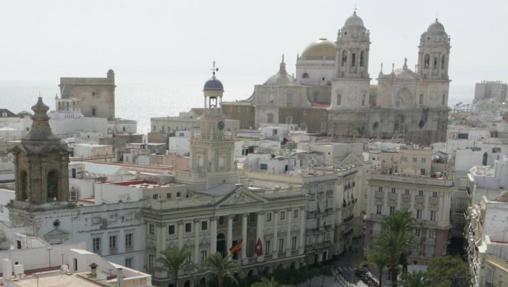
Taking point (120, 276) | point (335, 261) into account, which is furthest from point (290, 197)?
point (120, 276)

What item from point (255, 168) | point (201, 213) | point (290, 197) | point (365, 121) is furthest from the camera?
point (365, 121)

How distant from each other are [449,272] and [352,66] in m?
57.8

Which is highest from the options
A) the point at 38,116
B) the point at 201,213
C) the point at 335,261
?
the point at 38,116

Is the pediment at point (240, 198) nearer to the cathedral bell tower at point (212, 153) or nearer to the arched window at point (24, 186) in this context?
the cathedral bell tower at point (212, 153)

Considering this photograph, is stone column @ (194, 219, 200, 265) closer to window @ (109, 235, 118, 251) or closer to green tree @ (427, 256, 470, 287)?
window @ (109, 235, 118, 251)

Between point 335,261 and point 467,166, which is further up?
point 467,166

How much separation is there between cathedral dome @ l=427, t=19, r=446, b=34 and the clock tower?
215 feet

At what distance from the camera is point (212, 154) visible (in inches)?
2569

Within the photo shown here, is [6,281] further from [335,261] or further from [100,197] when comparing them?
[335,261]

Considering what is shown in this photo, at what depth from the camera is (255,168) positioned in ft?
254

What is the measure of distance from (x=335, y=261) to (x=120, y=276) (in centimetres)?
4417

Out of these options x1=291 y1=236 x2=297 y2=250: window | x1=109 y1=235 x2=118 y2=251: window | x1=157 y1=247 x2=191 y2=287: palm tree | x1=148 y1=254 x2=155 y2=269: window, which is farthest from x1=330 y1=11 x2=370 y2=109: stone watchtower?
x1=157 y1=247 x2=191 y2=287: palm tree

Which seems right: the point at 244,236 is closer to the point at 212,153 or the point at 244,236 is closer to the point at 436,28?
the point at 212,153

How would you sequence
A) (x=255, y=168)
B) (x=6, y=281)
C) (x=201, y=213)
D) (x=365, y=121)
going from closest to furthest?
1. (x=6, y=281)
2. (x=201, y=213)
3. (x=255, y=168)
4. (x=365, y=121)
